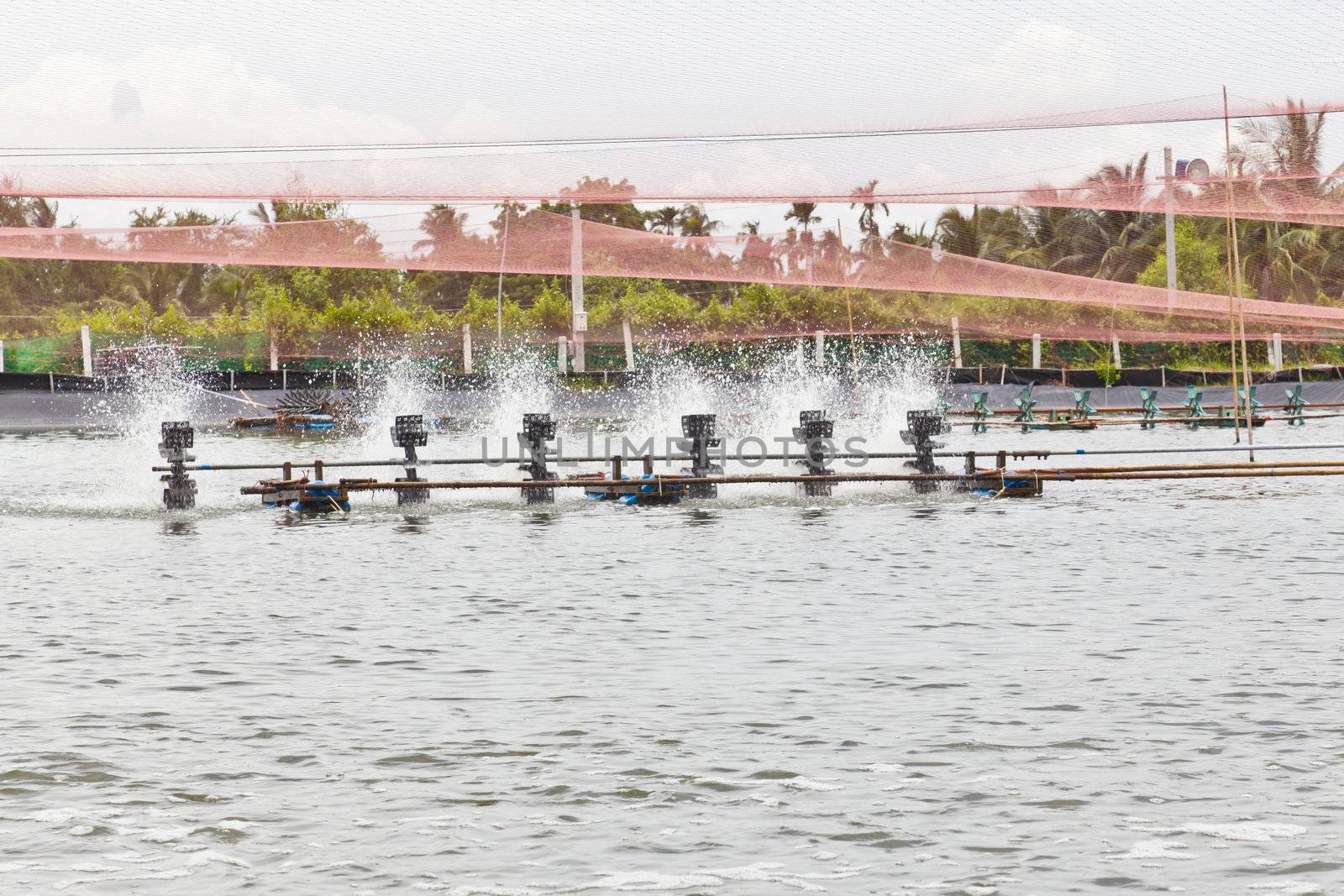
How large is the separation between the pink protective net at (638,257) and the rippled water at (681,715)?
1560 centimetres

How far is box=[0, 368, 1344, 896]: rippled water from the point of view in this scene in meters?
7.54

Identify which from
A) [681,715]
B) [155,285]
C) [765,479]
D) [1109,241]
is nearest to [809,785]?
[681,715]

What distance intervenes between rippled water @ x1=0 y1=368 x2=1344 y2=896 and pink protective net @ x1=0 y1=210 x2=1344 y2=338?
15.6 metres

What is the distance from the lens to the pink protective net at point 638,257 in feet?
112

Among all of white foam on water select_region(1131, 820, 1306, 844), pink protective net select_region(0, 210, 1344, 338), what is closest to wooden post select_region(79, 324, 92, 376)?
pink protective net select_region(0, 210, 1344, 338)

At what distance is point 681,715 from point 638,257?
94.7ft

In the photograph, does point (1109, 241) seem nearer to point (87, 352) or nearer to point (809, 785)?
point (87, 352)

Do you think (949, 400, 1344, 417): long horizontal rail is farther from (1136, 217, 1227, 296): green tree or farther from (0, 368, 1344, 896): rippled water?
(0, 368, 1344, 896): rippled water

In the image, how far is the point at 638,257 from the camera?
126ft

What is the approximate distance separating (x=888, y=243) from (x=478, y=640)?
2529 centimetres

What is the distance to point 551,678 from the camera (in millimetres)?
11289

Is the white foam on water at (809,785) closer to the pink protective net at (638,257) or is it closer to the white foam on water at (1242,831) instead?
the white foam on water at (1242,831)

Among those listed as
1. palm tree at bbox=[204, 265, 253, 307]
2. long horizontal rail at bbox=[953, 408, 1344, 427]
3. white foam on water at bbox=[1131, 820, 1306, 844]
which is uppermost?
palm tree at bbox=[204, 265, 253, 307]

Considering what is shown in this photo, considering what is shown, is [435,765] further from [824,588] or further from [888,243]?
[888,243]
